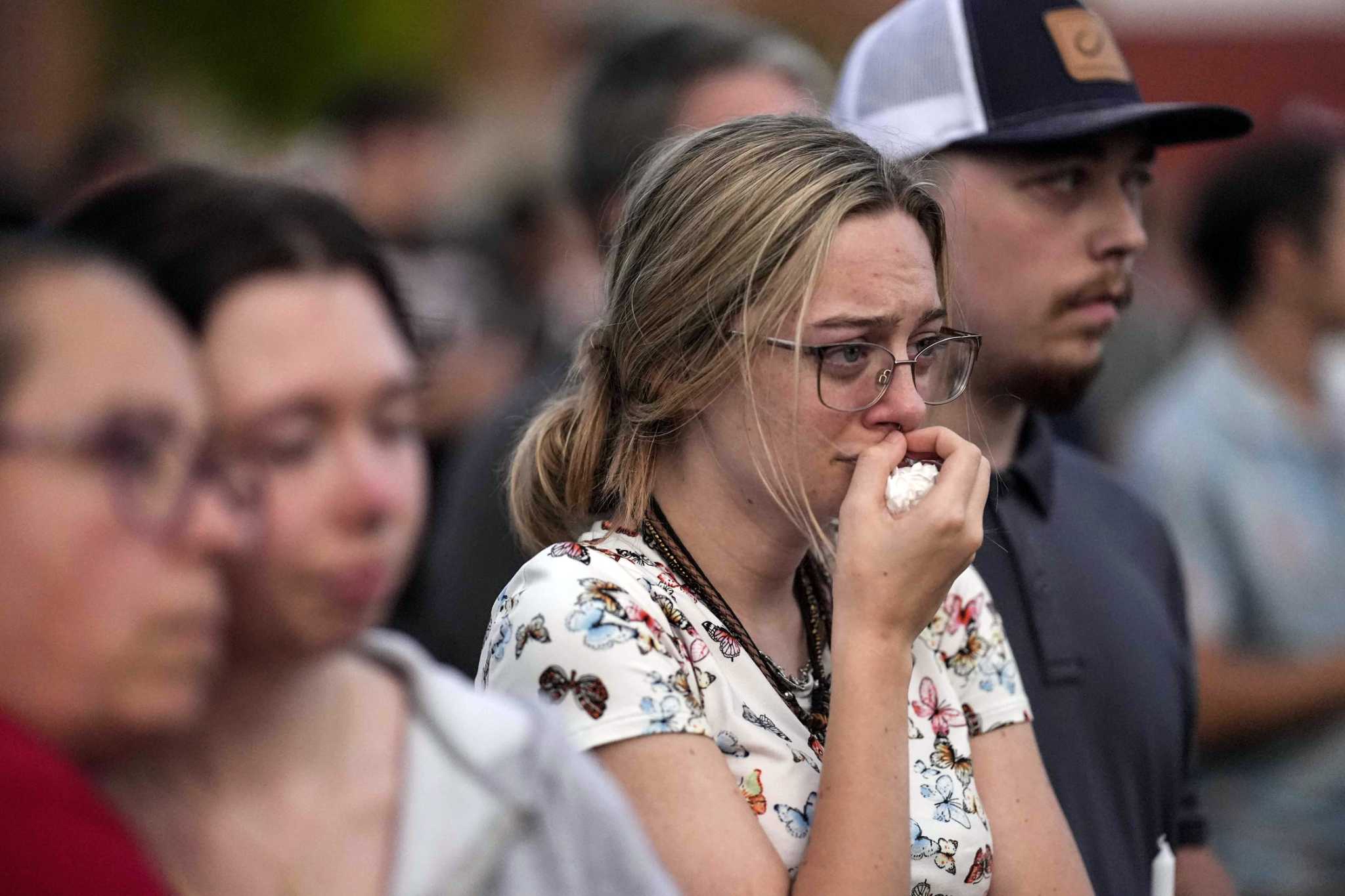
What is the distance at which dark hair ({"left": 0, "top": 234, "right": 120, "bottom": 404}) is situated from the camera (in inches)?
43.0

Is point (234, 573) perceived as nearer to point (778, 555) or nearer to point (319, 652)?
point (319, 652)

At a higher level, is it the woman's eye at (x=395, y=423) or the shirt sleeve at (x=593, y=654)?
the woman's eye at (x=395, y=423)

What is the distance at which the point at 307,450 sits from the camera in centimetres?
123

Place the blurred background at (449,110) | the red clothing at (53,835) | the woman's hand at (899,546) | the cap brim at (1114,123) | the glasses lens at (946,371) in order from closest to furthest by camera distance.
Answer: the red clothing at (53,835) < the woman's hand at (899,546) < the glasses lens at (946,371) < the cap brim at (1114,123) < the blurred background at (449,110)

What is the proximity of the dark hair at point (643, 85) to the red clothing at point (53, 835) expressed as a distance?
2275mm

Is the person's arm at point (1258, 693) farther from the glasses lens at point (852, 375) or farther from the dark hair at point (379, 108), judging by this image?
the dark hair at point (379, 108)

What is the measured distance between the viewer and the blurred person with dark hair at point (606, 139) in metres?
2.78

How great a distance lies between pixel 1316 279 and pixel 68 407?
4.02 meters

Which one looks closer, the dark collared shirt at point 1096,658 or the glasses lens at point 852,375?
the glasses lens at point 852,375

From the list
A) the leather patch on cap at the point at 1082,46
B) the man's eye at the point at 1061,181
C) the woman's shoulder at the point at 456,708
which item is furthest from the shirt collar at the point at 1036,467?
the woman's shoulder at the point at 456,708

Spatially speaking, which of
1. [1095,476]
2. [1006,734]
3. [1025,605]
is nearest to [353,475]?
[1006,734]

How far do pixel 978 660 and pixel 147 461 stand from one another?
129cm

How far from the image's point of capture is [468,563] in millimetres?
2803

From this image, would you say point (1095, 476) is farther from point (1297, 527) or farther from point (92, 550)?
point (92, 550)
